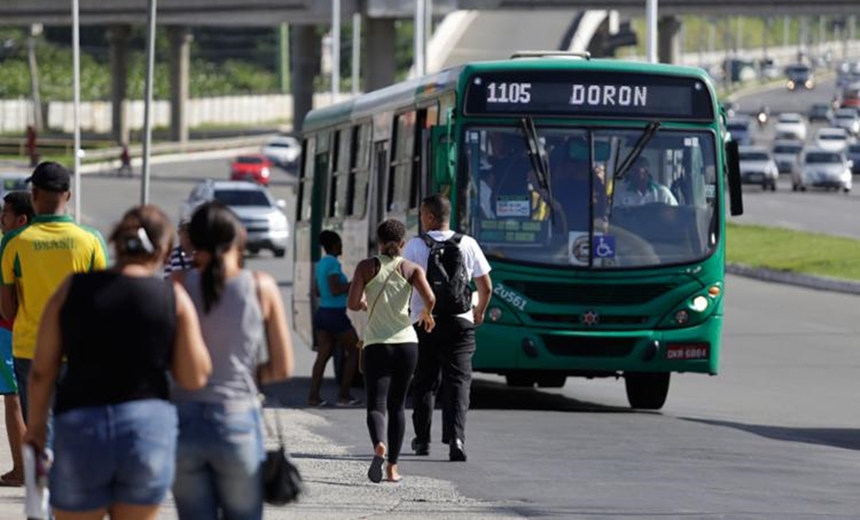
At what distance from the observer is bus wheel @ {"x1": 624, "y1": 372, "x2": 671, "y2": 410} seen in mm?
18938

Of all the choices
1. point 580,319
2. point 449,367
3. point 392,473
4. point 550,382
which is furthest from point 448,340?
point 550,382

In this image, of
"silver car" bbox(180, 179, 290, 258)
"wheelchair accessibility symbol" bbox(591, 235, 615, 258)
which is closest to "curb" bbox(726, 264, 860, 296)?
"silver car" bbox(180, 179, 290, 258)

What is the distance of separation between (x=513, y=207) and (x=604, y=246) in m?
0.81

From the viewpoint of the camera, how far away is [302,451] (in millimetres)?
14633

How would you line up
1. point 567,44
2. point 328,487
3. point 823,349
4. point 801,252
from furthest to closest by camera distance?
point 567,44
point 801,252
point 823,349
point 328,487

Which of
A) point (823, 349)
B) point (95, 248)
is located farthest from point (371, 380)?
point (823, 349)

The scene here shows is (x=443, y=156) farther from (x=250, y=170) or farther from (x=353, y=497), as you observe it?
(x=250, y=170)

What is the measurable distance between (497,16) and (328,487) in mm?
91119

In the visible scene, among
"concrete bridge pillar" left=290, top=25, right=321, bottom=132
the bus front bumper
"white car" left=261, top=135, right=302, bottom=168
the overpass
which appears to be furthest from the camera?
"concrete bridge pillar" left=290, top=25, right=321, bottom=132

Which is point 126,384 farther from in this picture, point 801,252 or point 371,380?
point 801,252

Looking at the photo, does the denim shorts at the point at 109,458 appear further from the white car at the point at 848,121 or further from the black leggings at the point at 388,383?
the white car at the point at 848,121

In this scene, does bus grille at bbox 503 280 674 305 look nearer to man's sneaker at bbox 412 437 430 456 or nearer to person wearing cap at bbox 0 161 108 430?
man's sneaker at bbox 412 437 430 456

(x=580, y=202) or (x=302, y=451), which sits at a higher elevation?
(x=580, y=202)

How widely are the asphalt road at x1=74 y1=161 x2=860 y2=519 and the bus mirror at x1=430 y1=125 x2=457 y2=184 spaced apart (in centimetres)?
193
